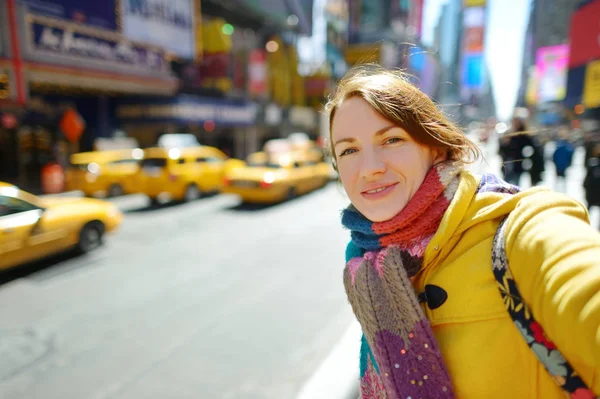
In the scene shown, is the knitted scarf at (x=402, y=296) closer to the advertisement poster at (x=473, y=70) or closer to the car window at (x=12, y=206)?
the car window at (x=12, y=206)

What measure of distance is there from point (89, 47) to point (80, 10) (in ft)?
4.43

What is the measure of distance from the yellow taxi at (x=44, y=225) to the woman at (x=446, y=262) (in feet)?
20.1

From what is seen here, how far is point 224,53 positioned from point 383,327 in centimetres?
2591

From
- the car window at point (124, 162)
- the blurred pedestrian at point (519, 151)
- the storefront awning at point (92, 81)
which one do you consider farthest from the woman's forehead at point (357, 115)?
the storefront awning at point (92, 81)

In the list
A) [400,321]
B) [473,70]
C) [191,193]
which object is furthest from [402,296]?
[473,70]

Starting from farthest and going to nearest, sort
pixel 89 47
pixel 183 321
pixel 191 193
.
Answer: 1. pixel 89 47
2. pixel 191 193
3. pixel 183 321

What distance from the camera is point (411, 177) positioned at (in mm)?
1191

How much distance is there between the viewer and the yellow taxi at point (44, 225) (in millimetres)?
5645

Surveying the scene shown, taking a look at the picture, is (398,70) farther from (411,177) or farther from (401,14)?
(401,14)

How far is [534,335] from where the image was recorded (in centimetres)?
85

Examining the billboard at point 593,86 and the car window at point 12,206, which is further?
the billboard at point 593,86

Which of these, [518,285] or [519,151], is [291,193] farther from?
[518,285]

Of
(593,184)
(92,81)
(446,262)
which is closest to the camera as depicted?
(446,262)

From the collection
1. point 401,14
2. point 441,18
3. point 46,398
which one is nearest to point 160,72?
point 46,398
